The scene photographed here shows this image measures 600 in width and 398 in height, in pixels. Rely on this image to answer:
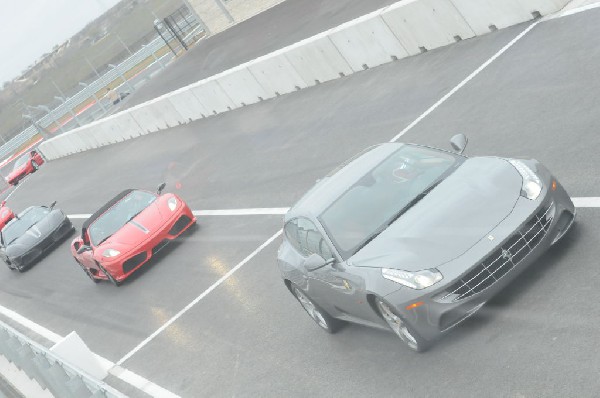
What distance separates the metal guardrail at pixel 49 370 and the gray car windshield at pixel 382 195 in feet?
8.52

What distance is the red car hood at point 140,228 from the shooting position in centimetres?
1802

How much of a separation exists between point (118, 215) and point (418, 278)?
37.3 ft

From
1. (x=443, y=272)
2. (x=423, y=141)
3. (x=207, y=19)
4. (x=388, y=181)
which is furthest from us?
(x=207, y=19)

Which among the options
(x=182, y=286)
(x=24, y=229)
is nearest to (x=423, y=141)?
(x=182, y=286)

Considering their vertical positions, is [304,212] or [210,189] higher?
[304,212]

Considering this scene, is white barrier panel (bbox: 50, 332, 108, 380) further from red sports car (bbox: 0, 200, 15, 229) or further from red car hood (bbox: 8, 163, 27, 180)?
red car hood (bbox: 8, 163, 27, 180)

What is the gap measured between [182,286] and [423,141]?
4.46 m

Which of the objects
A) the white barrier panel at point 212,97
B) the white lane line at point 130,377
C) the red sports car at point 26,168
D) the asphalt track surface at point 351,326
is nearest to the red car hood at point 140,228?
the asphalt track surface at point 351,326

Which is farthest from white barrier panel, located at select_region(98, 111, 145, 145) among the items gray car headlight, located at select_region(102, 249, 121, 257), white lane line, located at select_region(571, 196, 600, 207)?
white lane line, located at select_region(571, 196, 600, 207)

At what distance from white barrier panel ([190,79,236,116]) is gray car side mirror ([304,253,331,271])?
68.2ft

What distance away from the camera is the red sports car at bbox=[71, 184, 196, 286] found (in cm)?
1795

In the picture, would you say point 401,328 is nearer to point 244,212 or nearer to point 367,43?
point 244,212

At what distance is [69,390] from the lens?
1148 cm

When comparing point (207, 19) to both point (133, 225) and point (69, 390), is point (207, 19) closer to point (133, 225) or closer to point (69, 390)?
point (133, 225)
